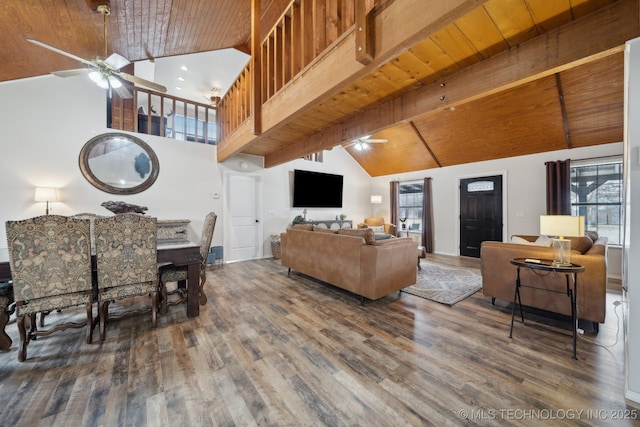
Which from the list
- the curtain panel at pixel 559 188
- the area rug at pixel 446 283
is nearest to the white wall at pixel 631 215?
the area rug at pixel 446 283

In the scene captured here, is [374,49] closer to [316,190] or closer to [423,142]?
[423,142]

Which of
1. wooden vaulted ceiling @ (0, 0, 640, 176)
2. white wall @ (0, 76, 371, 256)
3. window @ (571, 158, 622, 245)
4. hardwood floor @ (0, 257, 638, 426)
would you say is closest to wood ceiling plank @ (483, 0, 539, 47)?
wooden vaulted ceiling @ (0, 0, 640, 176)

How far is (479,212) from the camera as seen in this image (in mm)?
6039

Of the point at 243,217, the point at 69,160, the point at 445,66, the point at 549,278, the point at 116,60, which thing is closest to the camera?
the point at 445,66

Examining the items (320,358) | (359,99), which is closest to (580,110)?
(359,99)

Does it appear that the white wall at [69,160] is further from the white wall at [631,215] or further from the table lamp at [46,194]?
the white wall at [631,215]

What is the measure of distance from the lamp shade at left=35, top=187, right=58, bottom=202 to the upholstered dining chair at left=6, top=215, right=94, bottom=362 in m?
2.65

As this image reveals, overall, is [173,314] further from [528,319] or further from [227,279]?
[528,319]

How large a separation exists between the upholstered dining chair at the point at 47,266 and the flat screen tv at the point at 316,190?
4981 mm

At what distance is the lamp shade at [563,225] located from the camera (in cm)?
215

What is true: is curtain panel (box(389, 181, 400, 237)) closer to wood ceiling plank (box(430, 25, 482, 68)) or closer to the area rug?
the area rug

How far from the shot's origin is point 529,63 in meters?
1.88

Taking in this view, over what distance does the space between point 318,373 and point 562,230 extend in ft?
8.14

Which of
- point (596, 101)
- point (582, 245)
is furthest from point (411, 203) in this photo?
point (582, 245)
